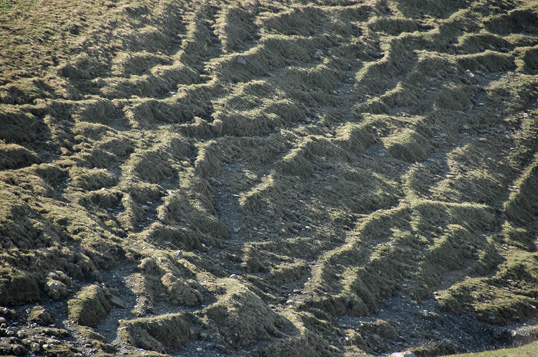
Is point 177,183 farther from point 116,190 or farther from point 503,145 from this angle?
point 503,145

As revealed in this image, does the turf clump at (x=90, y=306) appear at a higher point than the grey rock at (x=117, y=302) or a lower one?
higher

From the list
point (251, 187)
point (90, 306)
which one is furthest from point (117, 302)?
point (251, 187)

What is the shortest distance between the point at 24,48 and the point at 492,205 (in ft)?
97.2

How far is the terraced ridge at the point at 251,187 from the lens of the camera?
1571 cm

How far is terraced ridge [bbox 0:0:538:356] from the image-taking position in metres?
15.7

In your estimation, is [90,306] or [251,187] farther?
[251,187]

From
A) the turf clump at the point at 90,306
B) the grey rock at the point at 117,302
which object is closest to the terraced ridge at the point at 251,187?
the turf clump at the point at 90,306

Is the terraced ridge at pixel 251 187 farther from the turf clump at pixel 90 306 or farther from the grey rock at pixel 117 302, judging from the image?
the grey rock at pixel 117 302

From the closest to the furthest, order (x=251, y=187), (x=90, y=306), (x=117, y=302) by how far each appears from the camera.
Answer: (x=90, y=306) → (x=117, y=302) → (x=251, y=187)

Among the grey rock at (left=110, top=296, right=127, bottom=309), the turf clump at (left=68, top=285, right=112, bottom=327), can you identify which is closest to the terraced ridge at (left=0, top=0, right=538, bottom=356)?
the turf clump at (left=68, top=285, right=112, bottom=327)

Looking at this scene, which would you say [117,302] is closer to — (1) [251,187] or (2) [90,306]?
(2) [90,306]

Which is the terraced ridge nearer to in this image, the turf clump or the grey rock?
the turf clump

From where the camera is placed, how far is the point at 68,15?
2981 centimetres

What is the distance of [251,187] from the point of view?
24.3 meters
